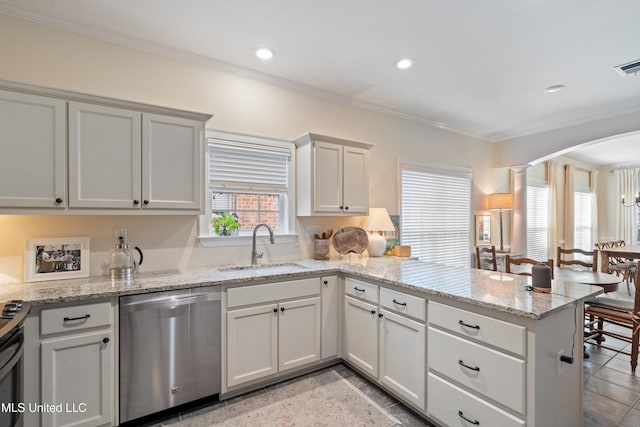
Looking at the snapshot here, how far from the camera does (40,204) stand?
6.31 feet

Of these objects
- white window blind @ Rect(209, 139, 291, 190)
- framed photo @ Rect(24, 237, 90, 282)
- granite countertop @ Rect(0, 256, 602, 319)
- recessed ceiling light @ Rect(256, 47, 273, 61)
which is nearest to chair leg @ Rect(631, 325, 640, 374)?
granite countertop @ Rect(0, 256, 602, 319)

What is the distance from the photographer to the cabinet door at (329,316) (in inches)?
106

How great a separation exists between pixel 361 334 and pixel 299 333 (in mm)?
517

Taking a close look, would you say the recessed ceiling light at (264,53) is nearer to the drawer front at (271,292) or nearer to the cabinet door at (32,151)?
the cabinet door at (32,151)

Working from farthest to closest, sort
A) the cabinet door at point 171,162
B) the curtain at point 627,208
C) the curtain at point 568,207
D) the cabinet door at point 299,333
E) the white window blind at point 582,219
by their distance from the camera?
the curtain at point 627,208, the white window blind at point 582,219, the curtain at point 568,207, the cabinet door at point 299,333, the cabinet door at point 171,162

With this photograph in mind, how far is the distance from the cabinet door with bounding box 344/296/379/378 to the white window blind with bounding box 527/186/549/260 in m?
5.02

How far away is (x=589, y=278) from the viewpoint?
9.85 ft

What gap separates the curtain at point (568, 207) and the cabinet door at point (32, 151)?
8499 mm

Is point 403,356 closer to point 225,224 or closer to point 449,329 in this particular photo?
point 449,329

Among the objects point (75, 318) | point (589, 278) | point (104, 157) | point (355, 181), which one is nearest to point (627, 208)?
point (589, 278)

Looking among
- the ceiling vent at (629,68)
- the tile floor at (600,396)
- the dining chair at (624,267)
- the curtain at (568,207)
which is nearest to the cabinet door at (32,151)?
the tile floor at (600,396)

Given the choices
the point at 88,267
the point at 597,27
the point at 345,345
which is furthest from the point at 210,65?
the point at 597,27

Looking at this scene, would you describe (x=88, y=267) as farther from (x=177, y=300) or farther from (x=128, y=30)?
(x=128, y=30)

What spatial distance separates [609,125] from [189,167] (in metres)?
5.03
